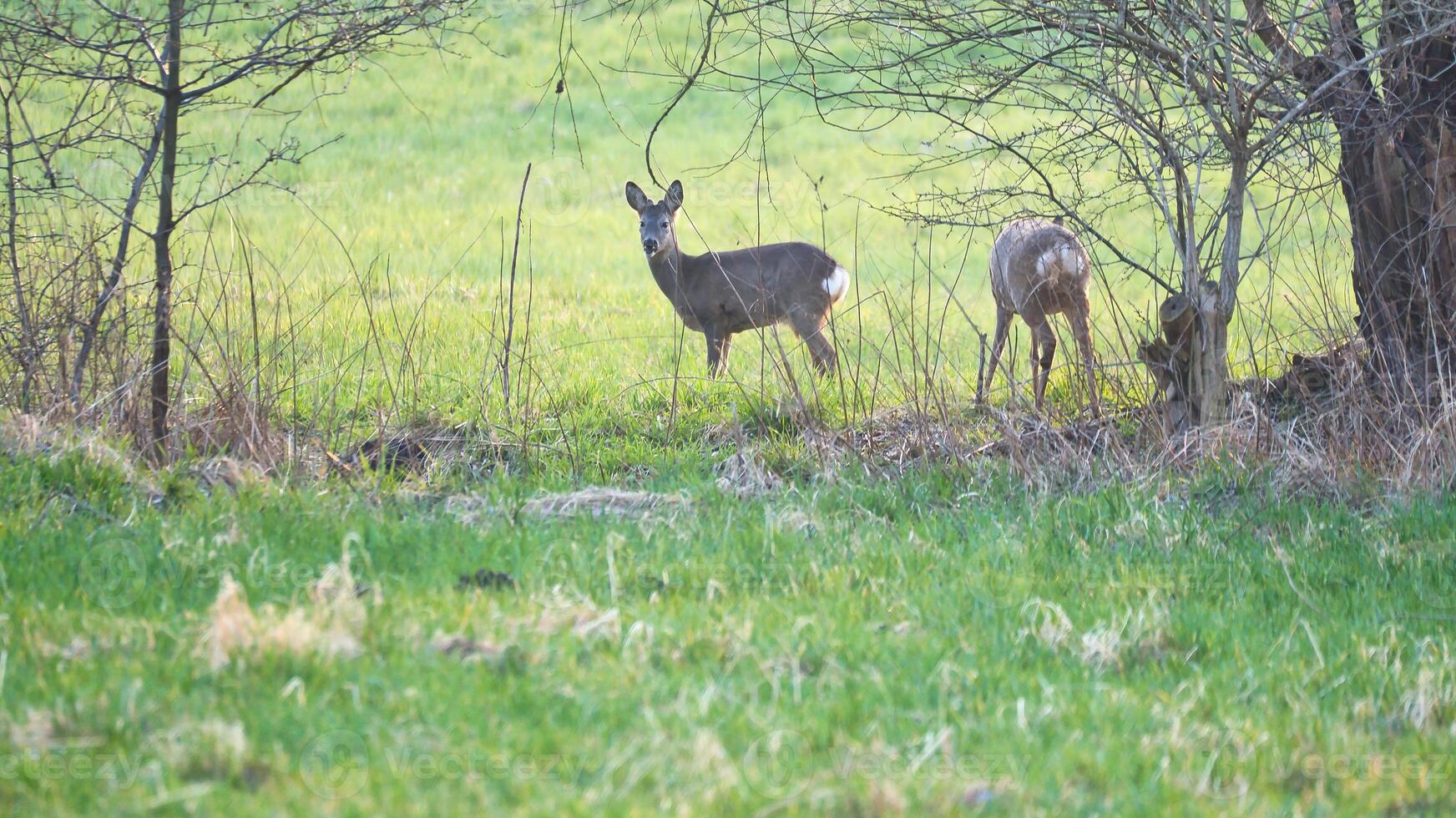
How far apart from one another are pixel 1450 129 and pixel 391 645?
5548mm

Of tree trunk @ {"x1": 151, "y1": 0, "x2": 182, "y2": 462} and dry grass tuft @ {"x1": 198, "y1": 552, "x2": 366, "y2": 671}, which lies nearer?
dry grass tuft @ {"x1": 198, "y1": 552, "x2": 366, "y2": 671}

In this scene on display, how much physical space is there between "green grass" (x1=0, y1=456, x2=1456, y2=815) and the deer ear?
5.42 metres

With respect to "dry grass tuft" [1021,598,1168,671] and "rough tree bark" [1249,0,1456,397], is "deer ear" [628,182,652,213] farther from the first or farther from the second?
"dry grass tuft" [1021,598,1168,671]

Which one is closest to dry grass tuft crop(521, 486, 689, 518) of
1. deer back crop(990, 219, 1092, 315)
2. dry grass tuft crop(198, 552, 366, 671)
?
dry grass tuft crop(198, 552, 366, 671)

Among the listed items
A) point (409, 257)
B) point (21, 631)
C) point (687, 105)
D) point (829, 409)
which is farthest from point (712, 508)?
point (687, 105)

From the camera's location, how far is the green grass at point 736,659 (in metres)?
2.89

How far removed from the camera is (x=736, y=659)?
141 inches

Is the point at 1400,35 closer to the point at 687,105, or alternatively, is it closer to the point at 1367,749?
the point at 1367,749

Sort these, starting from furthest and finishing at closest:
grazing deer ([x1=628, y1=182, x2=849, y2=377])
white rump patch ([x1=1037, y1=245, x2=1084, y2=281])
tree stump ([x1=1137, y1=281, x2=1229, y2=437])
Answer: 1. grazing deer ([x1=628, y1=182, x2=849, y2=377])
2. white rump patch ([x1=1037, y1=245, x2=1084, y2=281])
3. tree stump ([x1=1137, y1=281, x2=1229, y2=437])

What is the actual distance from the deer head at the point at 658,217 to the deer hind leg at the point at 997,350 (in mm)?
2629

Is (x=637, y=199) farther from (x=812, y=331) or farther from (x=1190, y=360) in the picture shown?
(x=1190, y=360)

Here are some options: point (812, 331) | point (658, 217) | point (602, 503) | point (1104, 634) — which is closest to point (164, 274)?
point (602, 503)

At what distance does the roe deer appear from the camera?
8.50m

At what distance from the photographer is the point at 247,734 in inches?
117
